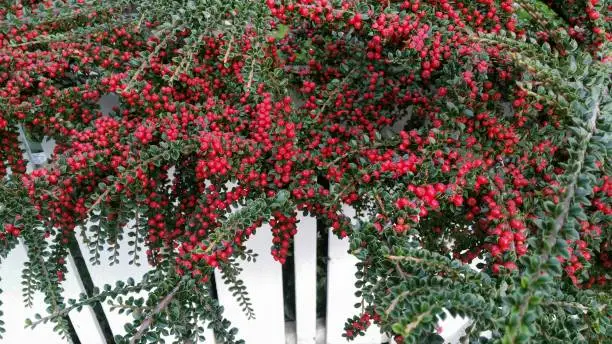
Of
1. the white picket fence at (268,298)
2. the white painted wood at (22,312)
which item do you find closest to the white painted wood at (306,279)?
the white picket fence at (268,298)

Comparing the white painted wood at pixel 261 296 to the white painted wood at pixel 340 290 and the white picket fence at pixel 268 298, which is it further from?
the white painted wood at pixel 340 290

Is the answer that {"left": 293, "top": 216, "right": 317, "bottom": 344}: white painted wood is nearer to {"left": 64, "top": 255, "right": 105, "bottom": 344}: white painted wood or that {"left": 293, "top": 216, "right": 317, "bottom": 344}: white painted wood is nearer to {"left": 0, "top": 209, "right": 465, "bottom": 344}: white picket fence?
{"left": 0, "top": 209, "right": 465, "bottom": 344}: white picket fence

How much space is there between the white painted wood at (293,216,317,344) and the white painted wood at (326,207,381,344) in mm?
47

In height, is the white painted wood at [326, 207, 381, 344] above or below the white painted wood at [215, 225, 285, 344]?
below

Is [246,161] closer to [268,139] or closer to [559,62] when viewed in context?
[268,139]

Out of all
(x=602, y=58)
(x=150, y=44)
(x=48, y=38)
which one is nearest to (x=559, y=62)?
(x=602, y=58)

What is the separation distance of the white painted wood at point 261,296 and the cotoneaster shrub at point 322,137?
362 mm

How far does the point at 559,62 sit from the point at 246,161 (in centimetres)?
56

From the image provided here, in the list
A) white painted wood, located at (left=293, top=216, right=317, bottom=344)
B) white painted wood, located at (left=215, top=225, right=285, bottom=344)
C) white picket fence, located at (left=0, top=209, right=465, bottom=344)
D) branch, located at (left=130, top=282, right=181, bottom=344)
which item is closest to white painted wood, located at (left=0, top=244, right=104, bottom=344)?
white picket fence, located at (left=0, top=209, right=465, bottom=344)

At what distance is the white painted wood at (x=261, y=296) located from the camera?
1.39 metres

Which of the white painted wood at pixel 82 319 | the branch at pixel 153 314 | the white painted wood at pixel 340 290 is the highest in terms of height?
the white painted wood at pixel 82 319

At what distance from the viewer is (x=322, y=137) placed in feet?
3.14

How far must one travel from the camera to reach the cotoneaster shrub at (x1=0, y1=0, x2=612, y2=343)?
74 cm

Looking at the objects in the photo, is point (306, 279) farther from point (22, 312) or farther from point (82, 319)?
point (22, 312)
